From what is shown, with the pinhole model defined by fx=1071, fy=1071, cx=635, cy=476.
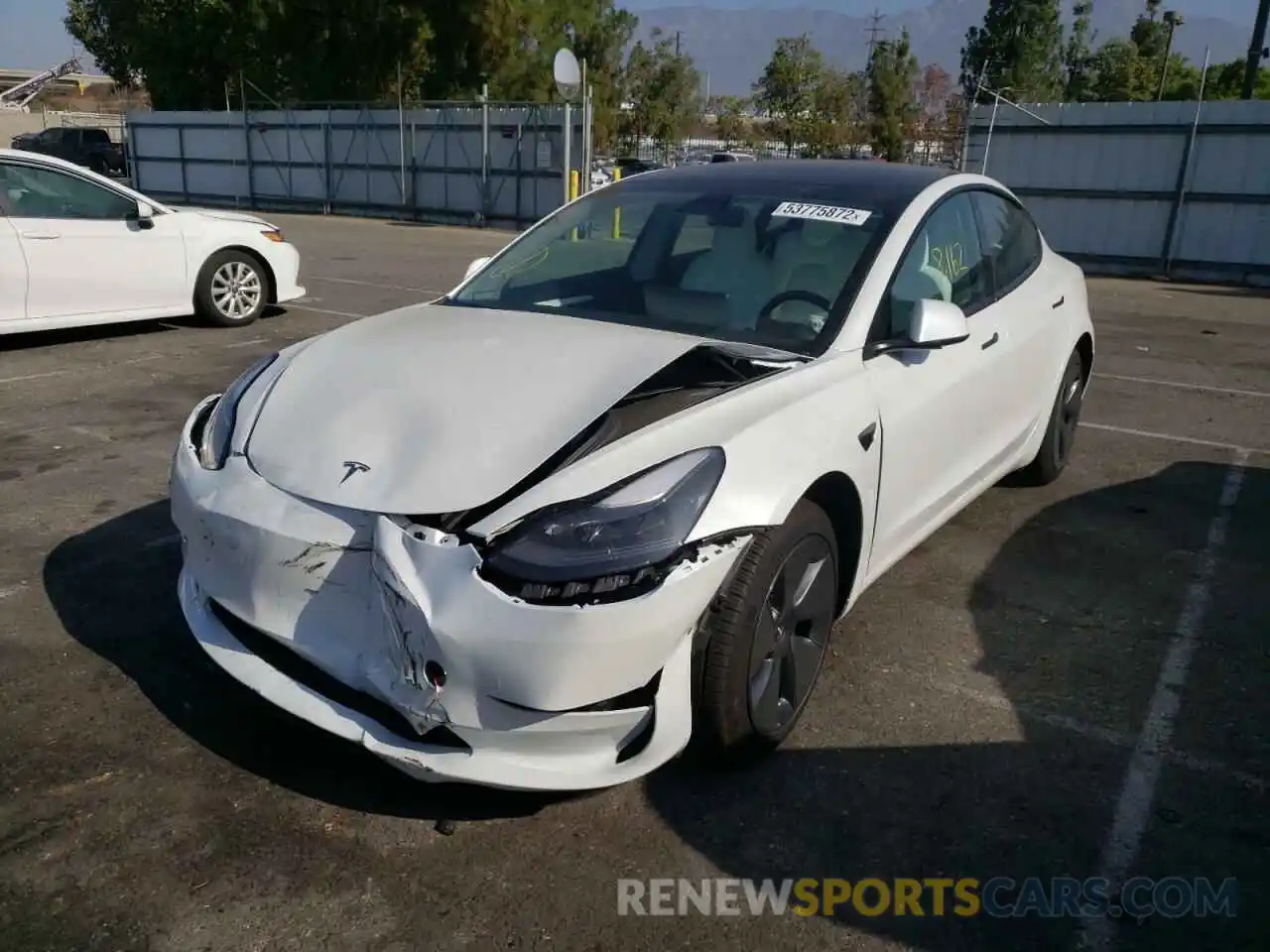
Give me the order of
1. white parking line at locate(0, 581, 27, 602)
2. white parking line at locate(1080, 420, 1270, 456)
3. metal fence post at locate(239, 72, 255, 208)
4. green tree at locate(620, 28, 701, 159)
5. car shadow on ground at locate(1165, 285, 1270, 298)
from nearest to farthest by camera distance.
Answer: white parking line at locate(0, 581, 27, 602)
white parking line at locate(1080, 420, 1270, 456)
car shadow on ground at locate(1165, 285, 1270, 298)
metal fence post at locate(239, 72, 255, 208)
green tree at locate(620, 28, 701, 159)

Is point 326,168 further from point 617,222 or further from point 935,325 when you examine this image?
point 935,325

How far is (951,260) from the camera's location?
406 centimetres

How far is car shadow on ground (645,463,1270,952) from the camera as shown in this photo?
2.54 meters

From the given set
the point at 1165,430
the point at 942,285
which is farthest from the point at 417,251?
Result: the point at 942,285

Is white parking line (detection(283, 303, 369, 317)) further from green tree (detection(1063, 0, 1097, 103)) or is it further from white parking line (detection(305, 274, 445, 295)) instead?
green tree (detection(1063, 0, 1097, 103))

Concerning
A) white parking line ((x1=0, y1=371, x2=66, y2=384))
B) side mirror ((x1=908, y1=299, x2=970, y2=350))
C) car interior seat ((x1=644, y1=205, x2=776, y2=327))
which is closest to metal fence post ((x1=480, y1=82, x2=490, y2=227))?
white parking line ((x1=0, y1=371, x2=66, y2=384))

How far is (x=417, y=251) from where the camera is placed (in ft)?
55.2

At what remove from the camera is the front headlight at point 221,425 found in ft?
9.73

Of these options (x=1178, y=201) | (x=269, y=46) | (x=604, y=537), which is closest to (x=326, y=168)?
(x=269, y=46)

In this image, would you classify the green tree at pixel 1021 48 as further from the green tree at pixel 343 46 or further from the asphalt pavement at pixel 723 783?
the asphalt pavement at pixel 723 783

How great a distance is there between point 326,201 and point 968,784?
2519cm

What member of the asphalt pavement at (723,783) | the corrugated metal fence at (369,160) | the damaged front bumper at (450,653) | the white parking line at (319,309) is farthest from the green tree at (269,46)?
the damaged front bumper at (450,653)

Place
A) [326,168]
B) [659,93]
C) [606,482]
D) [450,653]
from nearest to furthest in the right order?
[450,653]
[606,482]
[326,168]
[659,93]

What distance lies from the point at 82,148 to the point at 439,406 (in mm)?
40126
